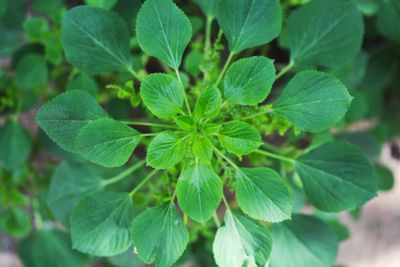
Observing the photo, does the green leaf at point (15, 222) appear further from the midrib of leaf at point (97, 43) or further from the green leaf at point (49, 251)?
the midrib of leaf at point (97, 43)

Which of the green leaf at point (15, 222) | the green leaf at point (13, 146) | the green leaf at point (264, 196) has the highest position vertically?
the green leaf at point (264, 196)

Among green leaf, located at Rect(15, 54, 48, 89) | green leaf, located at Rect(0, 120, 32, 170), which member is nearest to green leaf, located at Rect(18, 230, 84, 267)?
green leaf, located at Rect(0, 120, 32, 170)

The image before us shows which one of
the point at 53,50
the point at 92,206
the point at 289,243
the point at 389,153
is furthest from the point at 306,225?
the point at 389,153

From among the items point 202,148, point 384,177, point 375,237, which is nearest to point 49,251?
point 202,148

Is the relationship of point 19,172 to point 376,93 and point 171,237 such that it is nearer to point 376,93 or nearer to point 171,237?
point 171,237

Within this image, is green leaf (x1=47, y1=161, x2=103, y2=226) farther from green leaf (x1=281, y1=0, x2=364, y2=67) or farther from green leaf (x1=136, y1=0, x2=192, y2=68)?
green leaf (x1=281, y1=0, x2=364, y2=67)

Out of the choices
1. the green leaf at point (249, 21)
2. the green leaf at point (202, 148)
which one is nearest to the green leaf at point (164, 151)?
the green leaf at point (202, 148)
